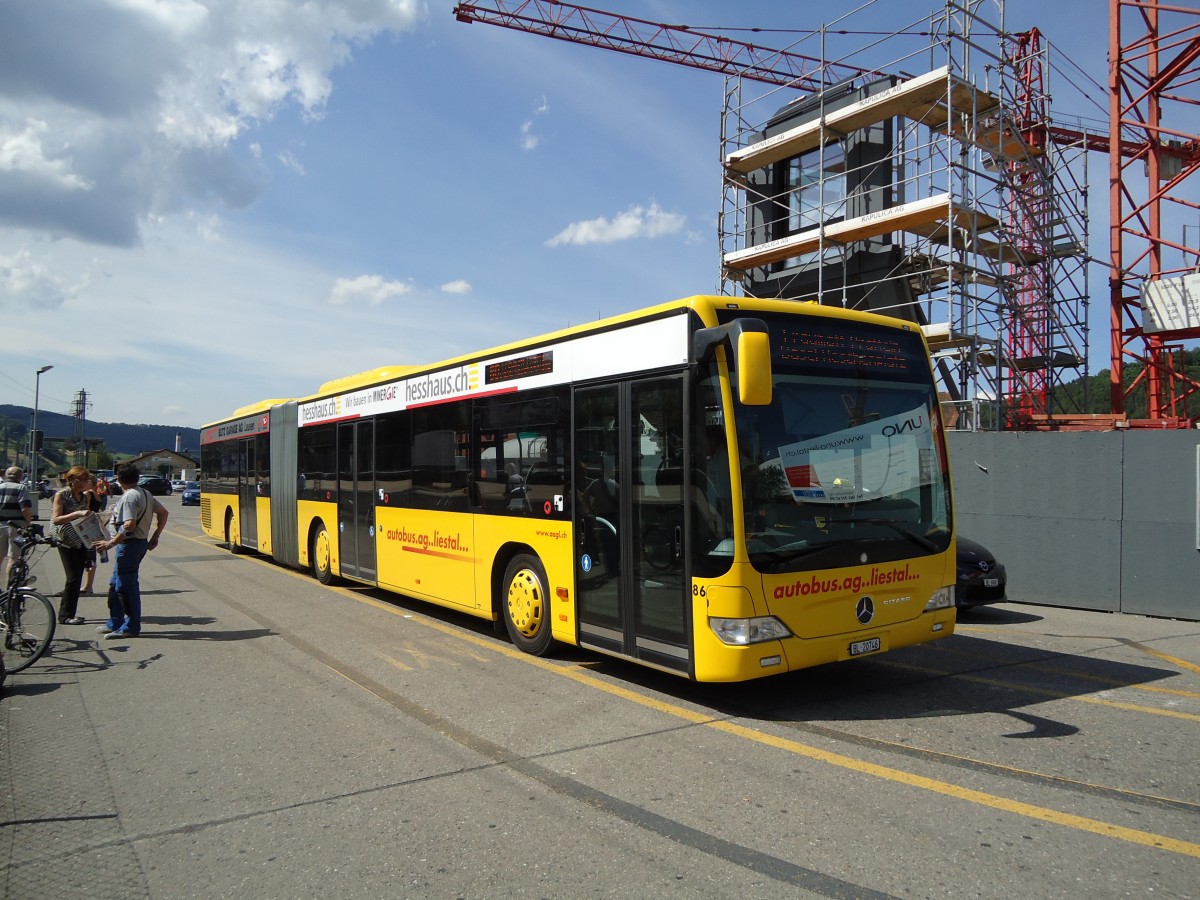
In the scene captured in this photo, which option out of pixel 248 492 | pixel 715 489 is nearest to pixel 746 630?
pixel 715 489

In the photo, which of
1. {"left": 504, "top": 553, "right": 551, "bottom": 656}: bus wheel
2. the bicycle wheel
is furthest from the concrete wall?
the bicycle wheel

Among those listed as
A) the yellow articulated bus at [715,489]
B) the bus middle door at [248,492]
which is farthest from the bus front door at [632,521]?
Result: the bus middle door at [248,492]

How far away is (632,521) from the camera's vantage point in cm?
644

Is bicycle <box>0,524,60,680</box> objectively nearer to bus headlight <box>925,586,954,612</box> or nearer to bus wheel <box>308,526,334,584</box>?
bus wheel <box>308,526,334,584</box>

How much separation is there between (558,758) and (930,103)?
66.6 ft

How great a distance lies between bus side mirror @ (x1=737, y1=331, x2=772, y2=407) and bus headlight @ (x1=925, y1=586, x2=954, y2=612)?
8.09 ft

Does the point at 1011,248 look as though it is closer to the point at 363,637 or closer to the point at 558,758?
the point at 363,637

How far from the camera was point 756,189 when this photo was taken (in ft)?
82.8

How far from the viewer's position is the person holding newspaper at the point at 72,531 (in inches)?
373

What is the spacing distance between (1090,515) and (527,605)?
778 centimetres

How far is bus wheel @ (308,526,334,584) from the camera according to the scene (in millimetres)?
12961

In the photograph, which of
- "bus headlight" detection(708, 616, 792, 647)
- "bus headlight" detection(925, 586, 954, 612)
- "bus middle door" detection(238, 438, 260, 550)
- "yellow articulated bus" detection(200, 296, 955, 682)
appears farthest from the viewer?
Answer: "bus middle door" detection(238, 438, 260, 550)

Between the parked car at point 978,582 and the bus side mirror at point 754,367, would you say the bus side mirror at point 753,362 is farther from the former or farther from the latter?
the parked car at point 978,582

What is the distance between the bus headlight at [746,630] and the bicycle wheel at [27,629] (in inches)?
223
